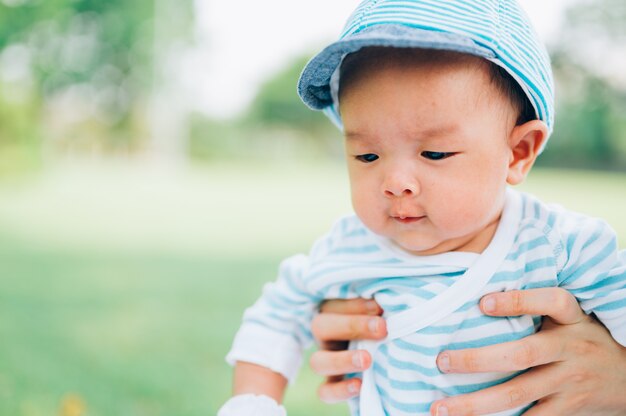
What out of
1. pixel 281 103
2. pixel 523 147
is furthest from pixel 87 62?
pixel 523 147

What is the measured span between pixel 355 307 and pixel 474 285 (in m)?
0.26

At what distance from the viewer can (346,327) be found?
4.28 ft

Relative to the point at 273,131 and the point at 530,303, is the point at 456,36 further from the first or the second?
the point at 273,131

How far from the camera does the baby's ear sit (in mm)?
1222

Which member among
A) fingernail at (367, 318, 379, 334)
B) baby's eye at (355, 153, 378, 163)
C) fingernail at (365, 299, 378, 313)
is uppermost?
baby's eye at (355, 153, 378, 163)

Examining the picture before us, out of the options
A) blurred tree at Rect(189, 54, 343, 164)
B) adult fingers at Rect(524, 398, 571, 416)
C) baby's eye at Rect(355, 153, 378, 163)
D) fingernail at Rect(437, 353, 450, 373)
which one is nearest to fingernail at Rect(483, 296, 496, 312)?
fingernail at Rect(437, 353, 450, 373)

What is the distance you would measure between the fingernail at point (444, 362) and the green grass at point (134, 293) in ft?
4.39

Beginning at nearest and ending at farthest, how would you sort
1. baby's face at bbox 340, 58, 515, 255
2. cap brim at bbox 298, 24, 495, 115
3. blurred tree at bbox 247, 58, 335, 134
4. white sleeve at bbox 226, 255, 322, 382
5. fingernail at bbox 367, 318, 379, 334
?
cap brim at bbox 298, 24, 495, 115
baby's face at bbox 340, 58, 515, 255
fingernail at bbox 367, 318, 379, 334
white sleeve at bbox 226, 255, 322, 382
blurred tree at bbox 247, 58, 335, 134

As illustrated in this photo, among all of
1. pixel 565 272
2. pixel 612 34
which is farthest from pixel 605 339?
pixel 612 34

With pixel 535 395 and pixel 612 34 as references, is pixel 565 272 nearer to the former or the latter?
pixel 535 395

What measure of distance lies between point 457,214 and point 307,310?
438mm

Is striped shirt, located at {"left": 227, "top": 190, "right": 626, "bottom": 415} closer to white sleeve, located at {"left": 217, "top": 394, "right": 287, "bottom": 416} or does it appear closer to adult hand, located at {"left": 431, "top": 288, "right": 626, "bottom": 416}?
adult hand, located at {"left": 431, "top": 288, "right": 626, "bottom": 416}

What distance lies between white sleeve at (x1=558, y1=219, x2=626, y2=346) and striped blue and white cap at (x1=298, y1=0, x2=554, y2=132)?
225 mm

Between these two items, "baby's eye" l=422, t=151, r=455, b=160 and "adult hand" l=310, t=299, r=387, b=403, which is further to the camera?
"adult hand" l=310, t=299, r=387, b=403
